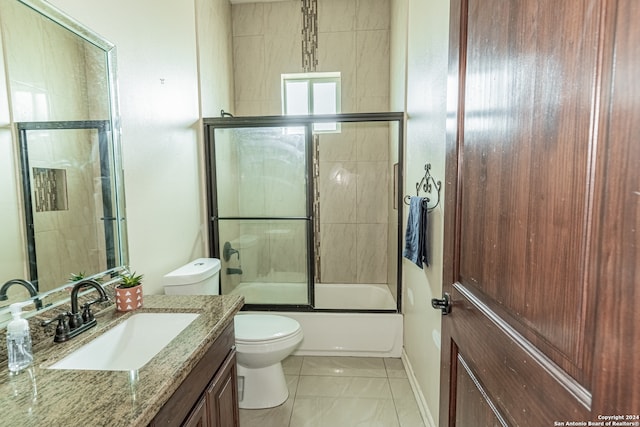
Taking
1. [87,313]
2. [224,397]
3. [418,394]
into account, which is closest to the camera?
[87,313]

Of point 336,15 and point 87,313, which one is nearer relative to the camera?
point 87,313

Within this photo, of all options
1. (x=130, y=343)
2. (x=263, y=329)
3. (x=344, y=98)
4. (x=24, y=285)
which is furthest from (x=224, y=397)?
(x=344, y=98)

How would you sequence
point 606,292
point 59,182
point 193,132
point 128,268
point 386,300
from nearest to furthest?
point 606,292 < point 59,182 < point 128,268 < point 193,132 < point 386,300

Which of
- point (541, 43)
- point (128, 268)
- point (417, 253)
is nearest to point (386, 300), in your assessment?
point (417, 253)

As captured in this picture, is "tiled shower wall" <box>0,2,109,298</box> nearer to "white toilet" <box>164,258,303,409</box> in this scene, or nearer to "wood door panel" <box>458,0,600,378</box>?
"white toilet" <box>164,258,303,409</box>

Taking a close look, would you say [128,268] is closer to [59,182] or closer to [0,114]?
[59,182]

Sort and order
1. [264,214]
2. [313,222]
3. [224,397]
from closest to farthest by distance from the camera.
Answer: [224,397] < [313,222] < [264,214]

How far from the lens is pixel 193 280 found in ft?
5.97

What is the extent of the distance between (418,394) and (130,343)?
5.60ft

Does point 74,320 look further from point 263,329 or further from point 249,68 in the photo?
point 249,68

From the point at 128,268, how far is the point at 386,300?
242 centimetres

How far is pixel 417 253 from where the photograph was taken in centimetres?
188

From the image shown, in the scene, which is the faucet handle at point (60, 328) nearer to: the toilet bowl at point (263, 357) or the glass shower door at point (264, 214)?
the toilet bowl at point (263, 357)

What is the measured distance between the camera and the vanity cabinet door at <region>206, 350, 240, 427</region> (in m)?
1.18
